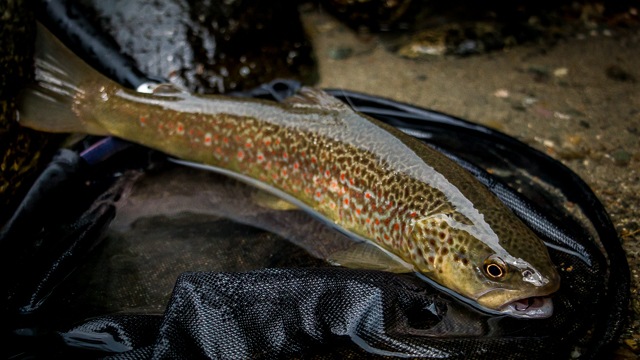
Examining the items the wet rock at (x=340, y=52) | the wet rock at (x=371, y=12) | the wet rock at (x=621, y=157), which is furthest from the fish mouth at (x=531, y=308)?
the wet rock at (x=371, y=12)

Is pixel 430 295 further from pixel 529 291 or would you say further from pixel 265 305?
pixel 265 305

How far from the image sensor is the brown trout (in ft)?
7.95

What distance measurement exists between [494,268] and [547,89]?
2324 millimetres

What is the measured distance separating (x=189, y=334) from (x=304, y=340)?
19.5 inches

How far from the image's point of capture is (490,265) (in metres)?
2.39

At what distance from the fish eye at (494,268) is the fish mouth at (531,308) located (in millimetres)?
144

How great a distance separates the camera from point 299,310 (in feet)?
7.85

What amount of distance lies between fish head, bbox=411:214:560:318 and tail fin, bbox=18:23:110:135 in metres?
2.14

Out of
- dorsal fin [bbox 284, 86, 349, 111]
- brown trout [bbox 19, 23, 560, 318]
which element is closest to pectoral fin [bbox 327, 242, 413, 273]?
brown trout [bbox 19, 23, 560, 318]

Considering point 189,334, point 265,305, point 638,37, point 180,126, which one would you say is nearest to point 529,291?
point 265,305

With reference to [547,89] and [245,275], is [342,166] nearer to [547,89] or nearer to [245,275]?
[245,275]

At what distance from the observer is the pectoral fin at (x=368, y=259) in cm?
277

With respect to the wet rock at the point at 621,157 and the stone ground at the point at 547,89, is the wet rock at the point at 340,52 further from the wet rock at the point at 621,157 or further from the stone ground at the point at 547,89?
the wet rock at the point at 621,157

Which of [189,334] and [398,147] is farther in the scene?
[398,147]
